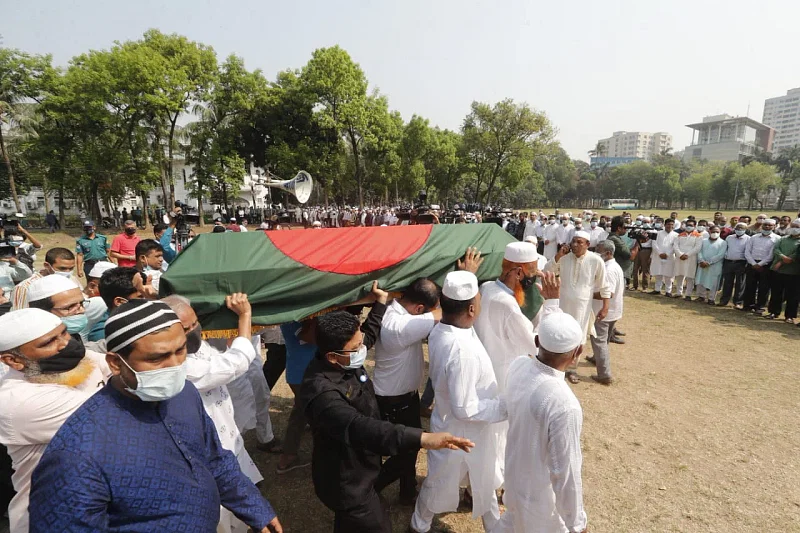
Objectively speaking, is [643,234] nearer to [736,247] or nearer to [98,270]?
[736,247]

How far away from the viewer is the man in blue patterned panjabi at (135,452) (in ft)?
3.74

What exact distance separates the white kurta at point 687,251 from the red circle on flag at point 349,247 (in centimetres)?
859

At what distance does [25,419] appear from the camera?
1.66 m

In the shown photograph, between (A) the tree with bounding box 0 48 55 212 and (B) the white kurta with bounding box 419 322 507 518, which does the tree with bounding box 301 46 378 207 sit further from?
(B) the white kurta with bounding box 419 322 507 518

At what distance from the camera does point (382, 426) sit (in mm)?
1760

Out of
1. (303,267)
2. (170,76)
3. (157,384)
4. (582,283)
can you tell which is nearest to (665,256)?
(582,283)

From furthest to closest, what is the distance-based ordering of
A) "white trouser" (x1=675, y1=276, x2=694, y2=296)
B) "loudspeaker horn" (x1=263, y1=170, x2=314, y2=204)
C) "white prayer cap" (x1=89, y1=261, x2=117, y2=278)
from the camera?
"loudspeaker horn" (x1=263, y1=170, x2=314, y2=204), "white trouser" (x1=675, y1=276, x2=694, y2=296), "white prayer cap" (x1=89, y1=261, x2=117, y2=278)

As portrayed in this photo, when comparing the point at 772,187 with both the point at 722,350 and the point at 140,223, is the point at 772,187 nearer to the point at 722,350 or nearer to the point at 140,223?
the point at 722,350

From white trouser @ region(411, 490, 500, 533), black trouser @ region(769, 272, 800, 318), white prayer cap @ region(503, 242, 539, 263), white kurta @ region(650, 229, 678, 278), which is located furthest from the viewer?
white kurta @ region(650, 229, 678, 278)

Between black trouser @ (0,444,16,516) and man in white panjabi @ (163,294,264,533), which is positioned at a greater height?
man in white panjabi @ (163,294,264,533)

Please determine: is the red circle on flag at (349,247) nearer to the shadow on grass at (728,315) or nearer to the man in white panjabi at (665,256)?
the shadow on grass at (728,315)

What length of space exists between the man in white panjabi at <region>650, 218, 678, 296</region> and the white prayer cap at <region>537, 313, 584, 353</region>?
9429mm

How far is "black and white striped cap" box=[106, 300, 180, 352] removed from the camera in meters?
1.31

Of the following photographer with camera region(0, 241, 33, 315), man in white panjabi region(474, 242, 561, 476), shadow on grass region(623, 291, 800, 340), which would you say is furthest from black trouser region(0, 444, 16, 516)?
shadow on grass region(623, 291, 800, 340)
